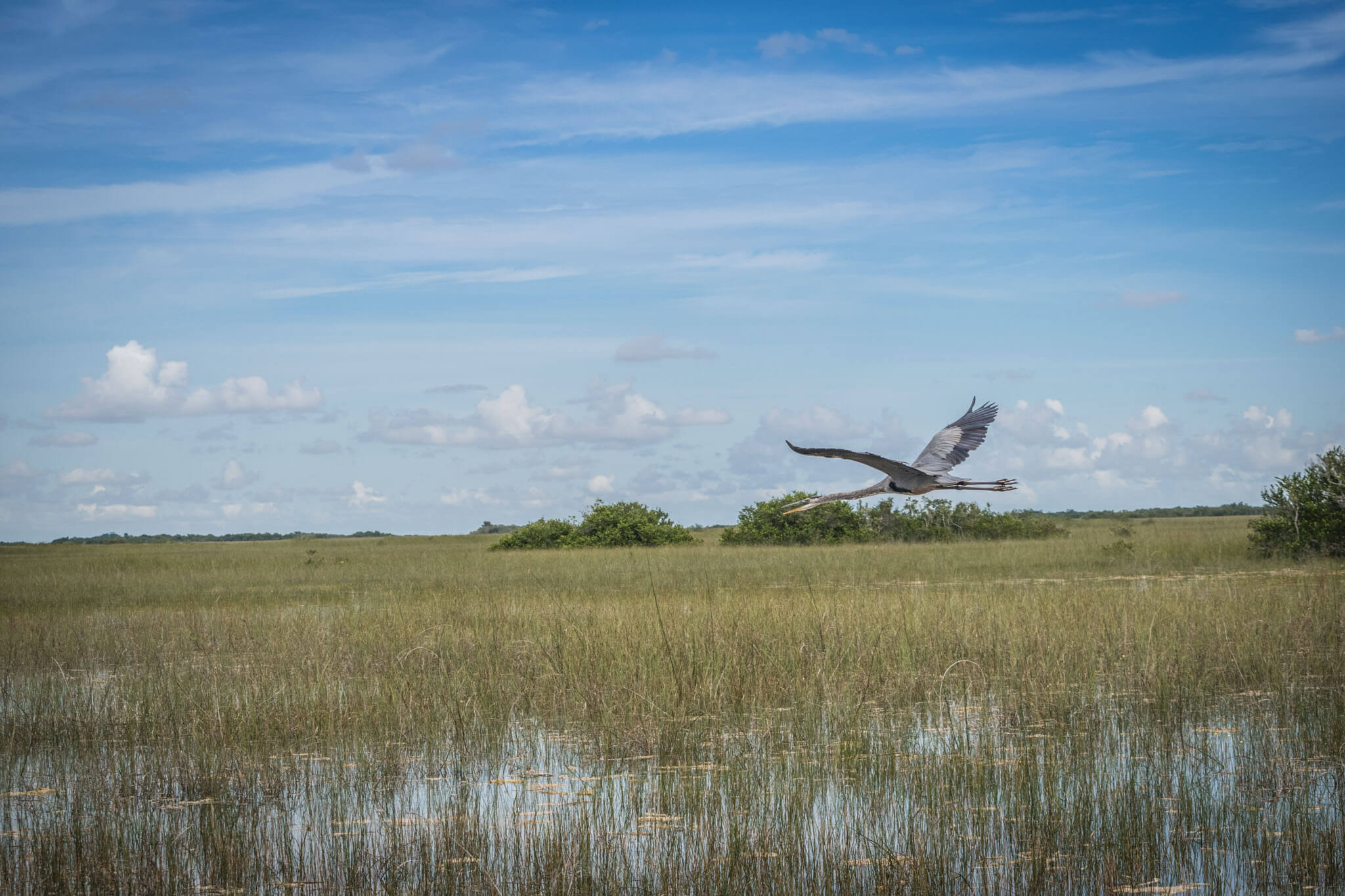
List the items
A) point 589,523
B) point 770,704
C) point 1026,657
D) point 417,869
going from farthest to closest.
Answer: point 589,523
point 1026,657
point 770,704
point 417,869

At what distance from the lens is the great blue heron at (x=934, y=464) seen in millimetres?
6559

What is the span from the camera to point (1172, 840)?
4.87 meters

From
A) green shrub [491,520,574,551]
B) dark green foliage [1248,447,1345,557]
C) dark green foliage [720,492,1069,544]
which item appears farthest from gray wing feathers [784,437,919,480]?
green shrub [491,520,574,551]

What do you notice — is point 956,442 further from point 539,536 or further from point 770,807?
point 539,536

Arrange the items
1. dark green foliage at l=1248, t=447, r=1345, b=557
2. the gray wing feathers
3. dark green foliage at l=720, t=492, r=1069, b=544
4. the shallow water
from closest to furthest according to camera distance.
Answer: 1. the shallow water
2. the gray wing feathers
3. dark green foliage at l=1248, t=447, r=1345, b=557
4. dark green foliage at l=720, t=492, r=1069, b=544

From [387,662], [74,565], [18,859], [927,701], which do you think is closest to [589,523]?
[74,565]

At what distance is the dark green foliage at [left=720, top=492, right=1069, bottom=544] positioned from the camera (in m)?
31.0

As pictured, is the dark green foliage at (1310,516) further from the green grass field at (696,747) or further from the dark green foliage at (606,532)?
the dark green foliage at (606,532)

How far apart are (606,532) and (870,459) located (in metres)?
29.2

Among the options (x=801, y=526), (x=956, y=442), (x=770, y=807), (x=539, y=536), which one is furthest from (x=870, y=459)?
(x=539, y=536)

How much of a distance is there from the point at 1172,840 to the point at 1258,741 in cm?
194

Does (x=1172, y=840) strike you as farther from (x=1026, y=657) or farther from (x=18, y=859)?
(x=18, y=859)

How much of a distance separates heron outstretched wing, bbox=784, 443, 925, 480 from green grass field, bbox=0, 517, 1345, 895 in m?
1.63

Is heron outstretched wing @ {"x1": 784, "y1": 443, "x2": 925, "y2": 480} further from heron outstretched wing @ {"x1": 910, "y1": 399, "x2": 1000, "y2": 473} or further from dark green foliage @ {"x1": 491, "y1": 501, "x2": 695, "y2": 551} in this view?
dark green foliage @ {"x1": 491, "y1": 501, "x2": 695, "y2": 551}
